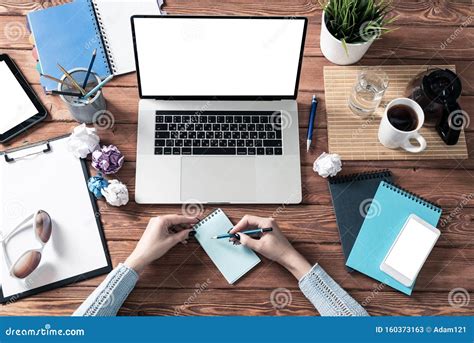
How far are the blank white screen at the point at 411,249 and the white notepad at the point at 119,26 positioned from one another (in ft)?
2.63

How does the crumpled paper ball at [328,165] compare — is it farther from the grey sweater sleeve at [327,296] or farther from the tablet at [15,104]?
the tablet at [15,104]

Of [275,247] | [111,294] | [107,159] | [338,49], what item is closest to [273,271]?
[275,247]

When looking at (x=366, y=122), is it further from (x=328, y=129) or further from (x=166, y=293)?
(x=166, y=293)

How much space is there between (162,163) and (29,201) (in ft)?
1.09

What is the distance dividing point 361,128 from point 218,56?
0.41 meters

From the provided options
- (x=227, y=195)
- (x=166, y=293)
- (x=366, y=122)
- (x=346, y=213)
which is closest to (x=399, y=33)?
(x=366, y=122)

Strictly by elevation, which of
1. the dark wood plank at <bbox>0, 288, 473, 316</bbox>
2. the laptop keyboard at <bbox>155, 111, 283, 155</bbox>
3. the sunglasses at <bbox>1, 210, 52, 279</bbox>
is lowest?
the dark wood plank at <bbox>0, 288, 473, 316</bbox>

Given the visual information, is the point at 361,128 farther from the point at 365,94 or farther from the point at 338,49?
the point at 338,49

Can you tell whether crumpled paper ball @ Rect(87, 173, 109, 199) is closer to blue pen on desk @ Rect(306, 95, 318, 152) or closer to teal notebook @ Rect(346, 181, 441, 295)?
blue pen on desk @ Rect(306, 95, 318, 152)

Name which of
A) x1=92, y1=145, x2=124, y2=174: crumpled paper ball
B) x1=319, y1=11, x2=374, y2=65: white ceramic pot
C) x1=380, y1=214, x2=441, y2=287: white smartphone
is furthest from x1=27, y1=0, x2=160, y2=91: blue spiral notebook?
x1=380, y1=214, x2=441, y2=287: white smartphone

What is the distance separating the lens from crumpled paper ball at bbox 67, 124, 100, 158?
1272 millimetres

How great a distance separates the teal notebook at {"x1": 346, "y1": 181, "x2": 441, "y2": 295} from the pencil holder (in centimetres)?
71

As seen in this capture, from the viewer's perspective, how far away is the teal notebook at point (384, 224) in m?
1.25

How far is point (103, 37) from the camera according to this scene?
1.39m
